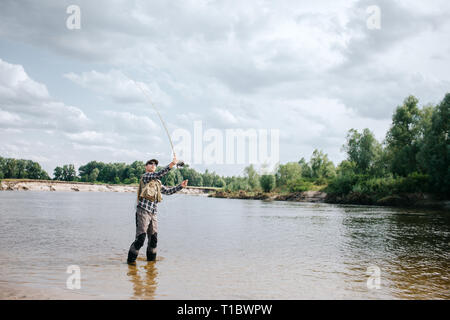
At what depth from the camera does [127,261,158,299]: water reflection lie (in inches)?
259

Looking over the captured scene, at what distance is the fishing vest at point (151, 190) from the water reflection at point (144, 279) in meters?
1.83

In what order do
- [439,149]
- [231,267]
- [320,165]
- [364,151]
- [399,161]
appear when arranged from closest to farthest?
[231,267]
[439,149]
[399,161]
[364,151]
[320,165]

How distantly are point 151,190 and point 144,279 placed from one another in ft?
7.94

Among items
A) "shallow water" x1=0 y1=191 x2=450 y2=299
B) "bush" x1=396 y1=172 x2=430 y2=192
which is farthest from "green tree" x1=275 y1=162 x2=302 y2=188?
"shallow water" x1=0 y1=191 x2=450 y2=299

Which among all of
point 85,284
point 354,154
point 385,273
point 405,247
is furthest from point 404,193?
point 85,284

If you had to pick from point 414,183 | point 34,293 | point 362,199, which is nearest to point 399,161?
point 414,183

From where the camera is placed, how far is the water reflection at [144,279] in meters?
6.58

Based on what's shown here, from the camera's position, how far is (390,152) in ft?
230

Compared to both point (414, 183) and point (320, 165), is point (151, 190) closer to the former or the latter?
point (414, 183)

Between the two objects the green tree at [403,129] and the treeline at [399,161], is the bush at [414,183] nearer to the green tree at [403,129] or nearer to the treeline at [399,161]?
the treeline at [399,161]

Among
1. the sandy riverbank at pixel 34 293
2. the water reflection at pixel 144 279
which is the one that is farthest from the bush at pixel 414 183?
the sandy riverbank at pixel 34 293

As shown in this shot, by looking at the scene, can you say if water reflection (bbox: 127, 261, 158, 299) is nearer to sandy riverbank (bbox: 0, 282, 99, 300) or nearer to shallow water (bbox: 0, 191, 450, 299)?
shallow water (bbox: 0, 191, 450, 299)

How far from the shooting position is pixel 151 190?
9.16 metres
